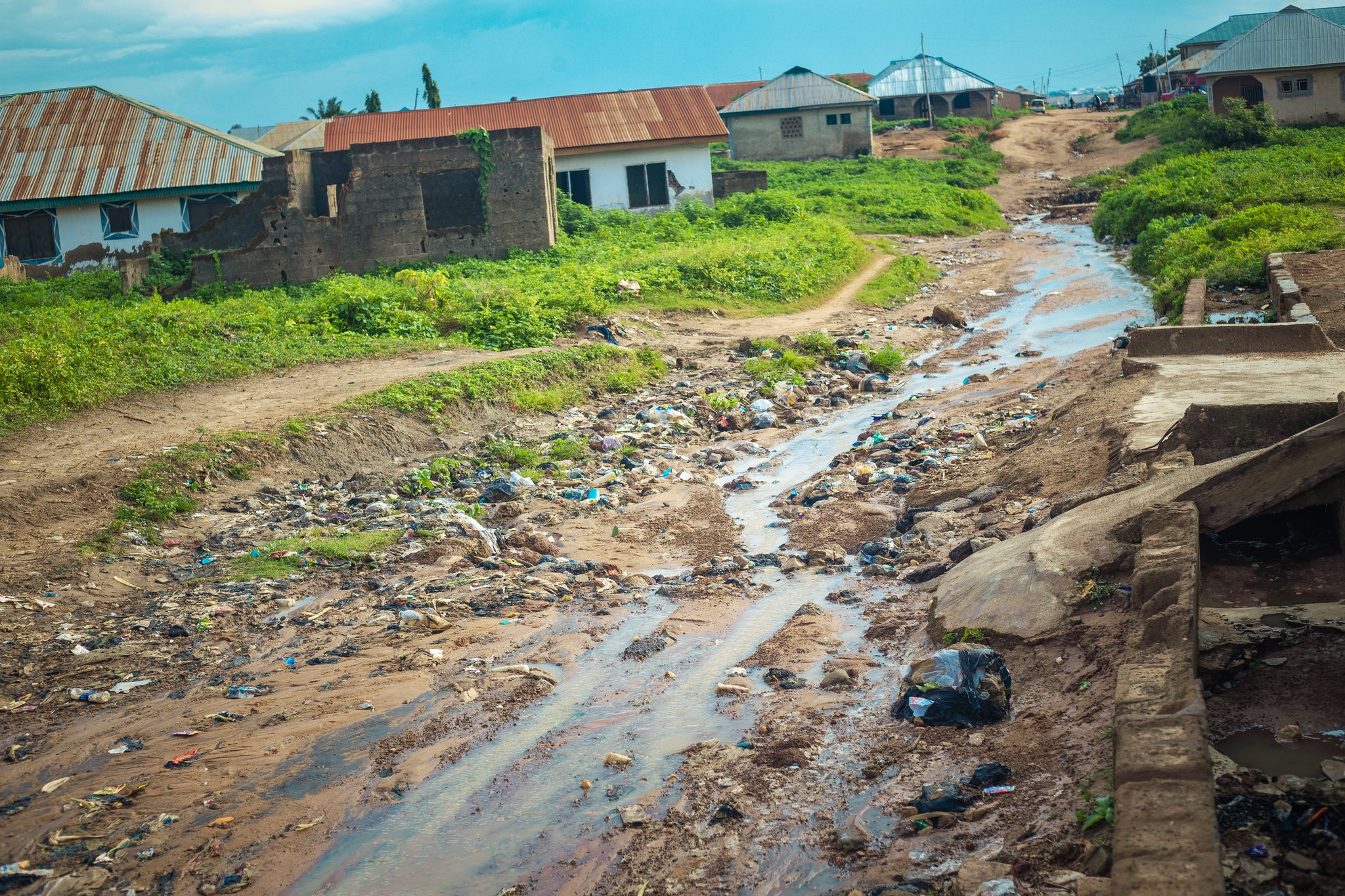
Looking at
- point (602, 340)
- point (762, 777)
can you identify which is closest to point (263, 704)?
point (762, 777)

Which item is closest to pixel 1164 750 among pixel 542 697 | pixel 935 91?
pixel 542 697

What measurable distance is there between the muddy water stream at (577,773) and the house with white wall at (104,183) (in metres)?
18.9

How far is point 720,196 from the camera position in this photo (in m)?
26.5

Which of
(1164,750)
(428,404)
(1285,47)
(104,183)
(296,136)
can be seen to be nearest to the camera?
(1164,750)

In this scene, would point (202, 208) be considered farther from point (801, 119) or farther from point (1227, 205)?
point (801, 119)

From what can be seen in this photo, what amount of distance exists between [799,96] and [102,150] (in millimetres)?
23742

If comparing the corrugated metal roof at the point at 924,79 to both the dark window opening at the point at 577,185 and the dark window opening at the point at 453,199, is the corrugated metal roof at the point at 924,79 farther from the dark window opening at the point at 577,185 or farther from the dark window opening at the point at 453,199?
the dark window opening at the point at 453,199

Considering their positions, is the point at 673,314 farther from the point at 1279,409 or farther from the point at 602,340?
the point at 1279,409

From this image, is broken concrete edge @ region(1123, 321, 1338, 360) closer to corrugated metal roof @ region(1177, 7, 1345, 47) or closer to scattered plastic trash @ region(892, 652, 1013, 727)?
scattered plastic trash @ region(892, 652, 1013, 727)

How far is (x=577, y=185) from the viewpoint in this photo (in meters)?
25.0

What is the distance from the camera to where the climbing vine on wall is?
18750mm

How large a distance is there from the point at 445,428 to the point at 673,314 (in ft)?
19.8

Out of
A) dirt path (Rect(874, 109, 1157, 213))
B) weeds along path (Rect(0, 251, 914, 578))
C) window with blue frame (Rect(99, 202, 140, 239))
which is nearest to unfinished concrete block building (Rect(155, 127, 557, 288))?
window with blue frame (Rect(99, 202, 140, 239))

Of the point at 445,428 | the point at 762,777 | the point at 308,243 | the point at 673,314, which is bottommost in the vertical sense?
the point at 762,777
